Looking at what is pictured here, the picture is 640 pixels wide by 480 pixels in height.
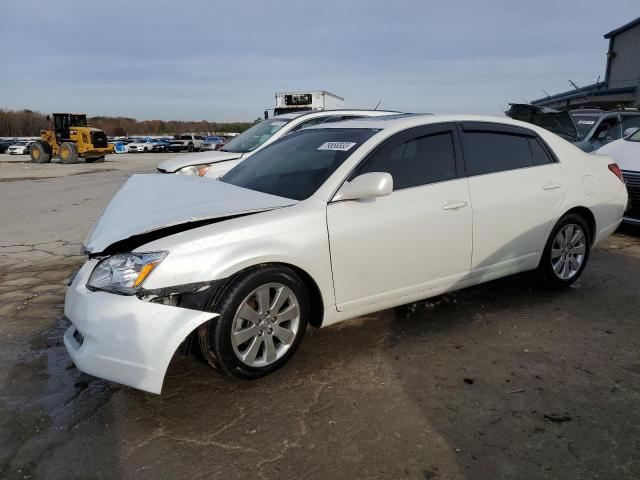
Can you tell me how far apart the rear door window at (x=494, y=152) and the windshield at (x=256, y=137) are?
4777mm

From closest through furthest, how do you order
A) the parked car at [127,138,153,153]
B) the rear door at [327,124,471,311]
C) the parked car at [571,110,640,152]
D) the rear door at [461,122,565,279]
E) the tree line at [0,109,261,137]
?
the rear door at [327,124,471,311], the rear door at [461,122,565,279], the parked car at [571,110,640,152], the parked car at [127,138,153,153], the tree line at [0,109,261,137]

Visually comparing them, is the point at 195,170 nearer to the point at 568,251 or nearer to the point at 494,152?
the point at 494,152

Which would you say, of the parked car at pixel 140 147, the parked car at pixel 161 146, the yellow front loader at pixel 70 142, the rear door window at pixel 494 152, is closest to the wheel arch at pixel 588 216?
the rear door window at pixel 494 152

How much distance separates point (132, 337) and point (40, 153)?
97.4ft

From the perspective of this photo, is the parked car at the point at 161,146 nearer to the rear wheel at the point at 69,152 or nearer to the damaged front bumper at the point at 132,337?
the rear wheel at the point at 69,152

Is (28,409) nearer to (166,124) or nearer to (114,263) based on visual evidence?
(114,263)

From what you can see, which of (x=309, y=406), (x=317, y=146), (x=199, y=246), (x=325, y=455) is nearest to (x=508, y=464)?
(x=325, y=455)

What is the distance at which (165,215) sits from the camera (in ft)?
9.89

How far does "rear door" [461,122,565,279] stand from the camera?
3.91 meters

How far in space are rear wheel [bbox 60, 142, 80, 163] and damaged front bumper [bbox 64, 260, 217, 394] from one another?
89.3 feet

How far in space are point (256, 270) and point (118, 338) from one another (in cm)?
81

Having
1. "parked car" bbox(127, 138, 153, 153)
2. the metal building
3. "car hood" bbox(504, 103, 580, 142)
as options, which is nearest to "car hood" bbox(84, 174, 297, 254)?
"car hood" bbox(504, 103, 580, 142)

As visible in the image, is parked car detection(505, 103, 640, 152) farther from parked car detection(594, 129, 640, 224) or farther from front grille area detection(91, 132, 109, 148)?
front grille area detection(91, 132, 109, 148)

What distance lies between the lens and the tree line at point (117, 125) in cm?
9038
